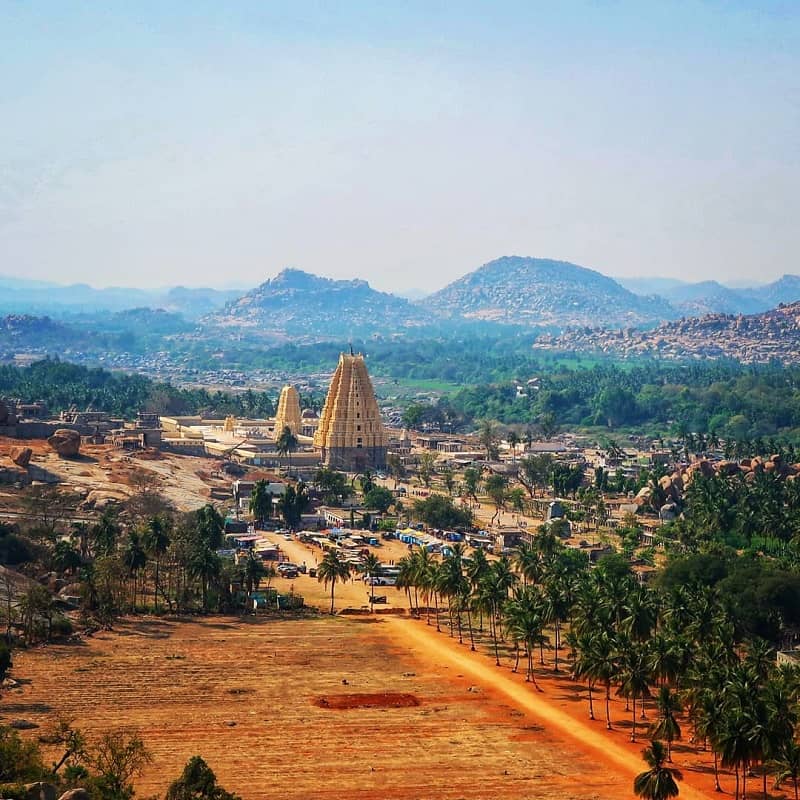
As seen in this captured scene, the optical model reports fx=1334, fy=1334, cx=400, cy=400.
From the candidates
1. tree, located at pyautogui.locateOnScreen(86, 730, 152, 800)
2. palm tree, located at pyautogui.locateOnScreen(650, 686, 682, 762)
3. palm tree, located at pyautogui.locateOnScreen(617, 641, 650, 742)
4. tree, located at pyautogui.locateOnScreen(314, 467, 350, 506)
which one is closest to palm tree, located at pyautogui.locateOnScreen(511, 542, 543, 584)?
palm tree, located at pyautogui.locateOnScreen(617, 641, 650, 742)

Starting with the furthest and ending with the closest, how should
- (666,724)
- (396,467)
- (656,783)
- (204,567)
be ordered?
(396,467)
(204,567)
(666,724)
(656,783)

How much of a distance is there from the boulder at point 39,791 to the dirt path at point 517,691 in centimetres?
1926

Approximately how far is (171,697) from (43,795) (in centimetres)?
1905

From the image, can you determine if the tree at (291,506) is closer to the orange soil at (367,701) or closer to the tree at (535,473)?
the tree at (535,473)

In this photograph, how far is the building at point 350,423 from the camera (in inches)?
4845

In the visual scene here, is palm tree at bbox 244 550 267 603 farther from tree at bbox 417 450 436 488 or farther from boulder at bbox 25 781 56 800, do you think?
tree at bbox 417 450 436 488

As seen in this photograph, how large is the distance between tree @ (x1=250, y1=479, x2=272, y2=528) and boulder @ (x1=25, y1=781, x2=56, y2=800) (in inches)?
2347

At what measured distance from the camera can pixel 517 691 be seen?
2201 inches

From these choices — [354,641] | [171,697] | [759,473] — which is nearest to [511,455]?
[759,473]

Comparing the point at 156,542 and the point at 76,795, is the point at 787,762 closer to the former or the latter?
the point at 76,795

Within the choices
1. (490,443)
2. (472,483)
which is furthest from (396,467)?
(490,443)

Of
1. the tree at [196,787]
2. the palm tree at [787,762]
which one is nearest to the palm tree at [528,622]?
the palm tree at [787,762]

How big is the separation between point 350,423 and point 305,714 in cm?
7326

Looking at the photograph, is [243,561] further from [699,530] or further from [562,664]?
[699,530]
